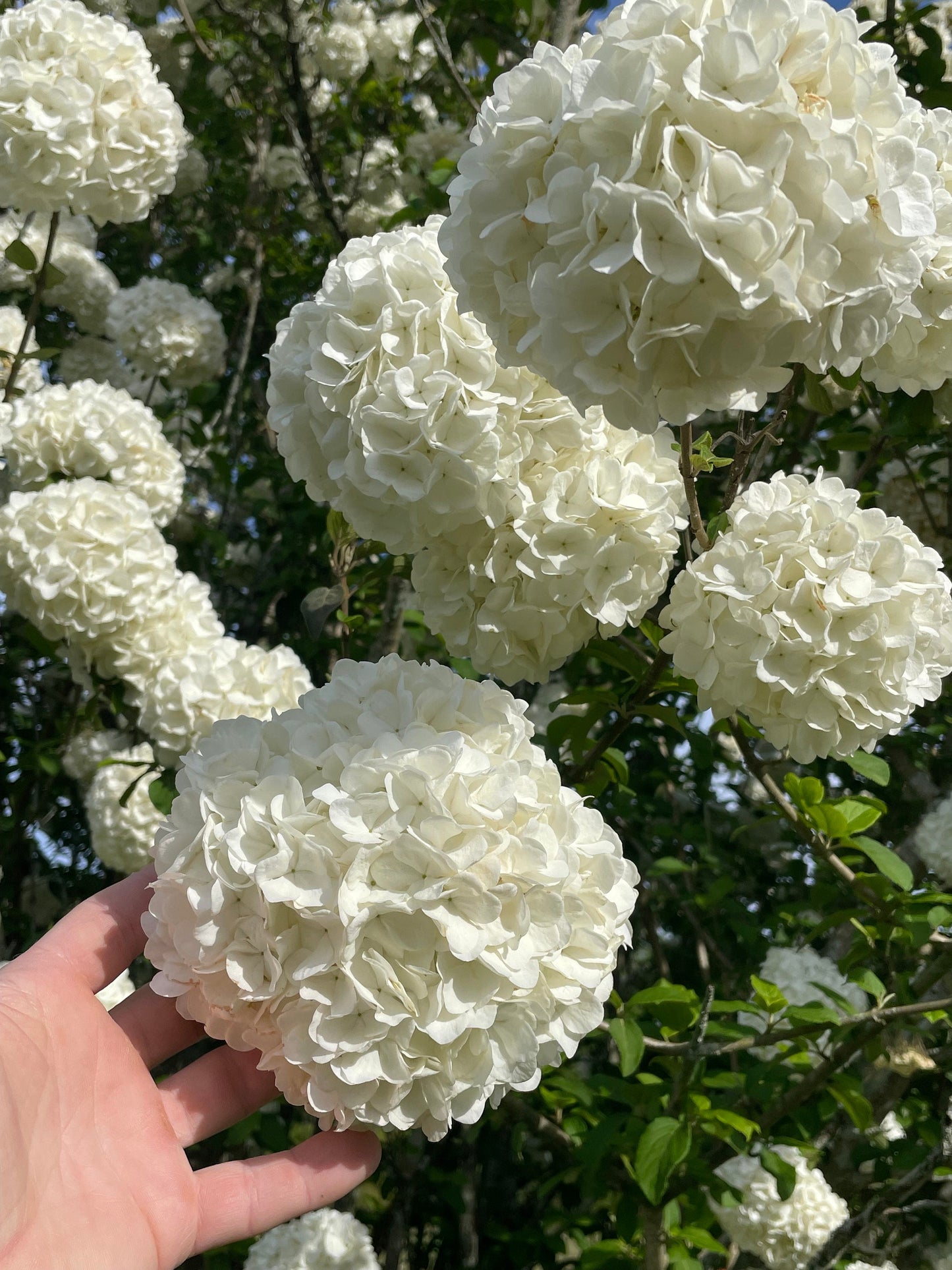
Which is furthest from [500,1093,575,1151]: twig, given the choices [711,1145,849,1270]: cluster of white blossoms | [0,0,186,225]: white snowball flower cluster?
[0,0,186,225]: white snowball flower cluster

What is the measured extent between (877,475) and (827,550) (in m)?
2.41

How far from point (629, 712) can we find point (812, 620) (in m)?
0.55

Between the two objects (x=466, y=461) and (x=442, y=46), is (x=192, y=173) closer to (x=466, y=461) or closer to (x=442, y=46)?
(x=442, y=46)

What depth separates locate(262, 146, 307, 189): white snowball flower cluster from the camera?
5.60 metres

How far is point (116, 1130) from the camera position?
156 centimetres

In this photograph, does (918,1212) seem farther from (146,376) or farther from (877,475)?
(146,376)

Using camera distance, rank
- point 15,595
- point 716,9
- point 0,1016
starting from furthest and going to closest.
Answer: point 15,595
point 0,1016
point 716,9

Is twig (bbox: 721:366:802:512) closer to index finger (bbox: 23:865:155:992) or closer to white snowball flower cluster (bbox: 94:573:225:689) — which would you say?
index finger (bbox: 23:865:155:992)

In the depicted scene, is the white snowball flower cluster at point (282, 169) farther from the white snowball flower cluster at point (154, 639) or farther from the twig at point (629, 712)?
the twig at point (629, 712)

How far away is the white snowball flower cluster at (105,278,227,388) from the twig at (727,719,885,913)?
302 centimetres

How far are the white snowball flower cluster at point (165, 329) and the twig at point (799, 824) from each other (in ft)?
9.89

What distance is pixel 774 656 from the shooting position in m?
1.52

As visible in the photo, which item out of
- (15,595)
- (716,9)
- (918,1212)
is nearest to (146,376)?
(15,595)

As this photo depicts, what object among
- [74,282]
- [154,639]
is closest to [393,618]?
[154,639]
